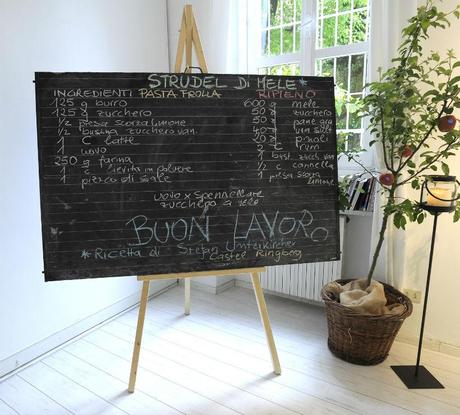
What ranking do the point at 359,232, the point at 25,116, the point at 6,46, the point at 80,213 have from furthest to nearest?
1. the point at 359,232
2. the point at 25,116
3. the point at 6,46
4. the point at 80,213

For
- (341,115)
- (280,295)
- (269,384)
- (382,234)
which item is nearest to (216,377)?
(269,384)

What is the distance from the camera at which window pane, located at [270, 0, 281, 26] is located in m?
2.79

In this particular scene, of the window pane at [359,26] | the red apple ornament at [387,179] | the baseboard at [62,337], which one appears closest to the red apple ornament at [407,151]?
the red apple ornament at [387,179]

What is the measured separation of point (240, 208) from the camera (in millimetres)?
1736

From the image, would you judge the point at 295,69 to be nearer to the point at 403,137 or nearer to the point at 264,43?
the point at 264,43

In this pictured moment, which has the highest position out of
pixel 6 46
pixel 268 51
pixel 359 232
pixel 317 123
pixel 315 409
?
pixel 268 51

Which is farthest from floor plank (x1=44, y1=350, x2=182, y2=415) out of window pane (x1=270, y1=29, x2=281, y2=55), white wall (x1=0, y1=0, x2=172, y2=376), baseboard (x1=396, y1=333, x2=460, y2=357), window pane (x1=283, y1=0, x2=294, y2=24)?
window pane (x1=283, y1=0, x2=294, y2=24)

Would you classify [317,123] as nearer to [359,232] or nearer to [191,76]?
[191,76]

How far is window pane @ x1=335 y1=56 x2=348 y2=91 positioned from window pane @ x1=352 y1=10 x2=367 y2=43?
14cm

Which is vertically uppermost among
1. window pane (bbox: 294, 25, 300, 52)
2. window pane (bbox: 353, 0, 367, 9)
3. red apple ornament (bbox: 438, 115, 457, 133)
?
window pane (bbox: 353, 0, 367, 9)

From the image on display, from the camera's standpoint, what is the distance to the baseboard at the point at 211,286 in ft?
10.1

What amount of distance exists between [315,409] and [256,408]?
28 centimetres

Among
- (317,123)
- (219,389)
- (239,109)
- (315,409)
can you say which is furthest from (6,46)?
(315,409)

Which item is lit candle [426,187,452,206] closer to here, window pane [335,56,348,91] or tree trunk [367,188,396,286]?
tree trunk [367,188,396,286]
